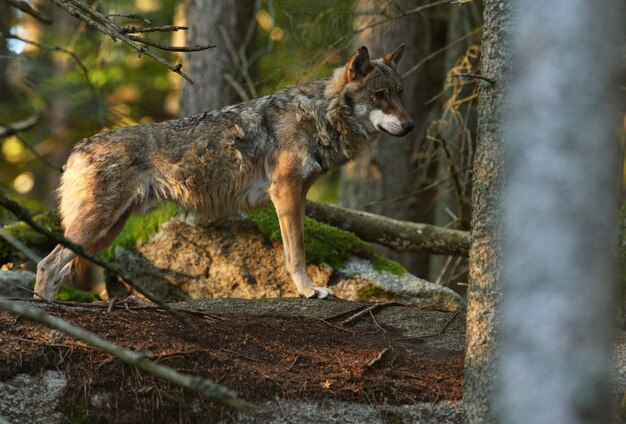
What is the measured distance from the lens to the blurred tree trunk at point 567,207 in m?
1.89

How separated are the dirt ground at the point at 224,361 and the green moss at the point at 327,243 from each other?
264cm

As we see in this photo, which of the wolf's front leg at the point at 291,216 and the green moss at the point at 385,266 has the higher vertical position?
the wolf's front leg at the point at 291,216

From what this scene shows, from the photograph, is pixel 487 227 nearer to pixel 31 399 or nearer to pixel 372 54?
pixel 31 399

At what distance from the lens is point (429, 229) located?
31.1 feet

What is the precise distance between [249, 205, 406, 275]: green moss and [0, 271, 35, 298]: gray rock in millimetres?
2539

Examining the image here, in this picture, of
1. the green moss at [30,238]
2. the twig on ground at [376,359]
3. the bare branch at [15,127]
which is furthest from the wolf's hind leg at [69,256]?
the bare branch at [15,127]

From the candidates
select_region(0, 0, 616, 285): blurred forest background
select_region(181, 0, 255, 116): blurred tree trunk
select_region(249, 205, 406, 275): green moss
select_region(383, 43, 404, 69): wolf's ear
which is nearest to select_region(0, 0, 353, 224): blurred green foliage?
select_region(0, 0, 616, 285): blurred forest background

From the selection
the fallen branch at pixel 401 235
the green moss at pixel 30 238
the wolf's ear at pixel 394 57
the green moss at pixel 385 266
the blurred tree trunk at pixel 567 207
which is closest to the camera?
the blurred tree trunk at pixel 567 207

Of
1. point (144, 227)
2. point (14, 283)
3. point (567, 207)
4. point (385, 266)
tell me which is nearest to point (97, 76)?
point (144, 227)

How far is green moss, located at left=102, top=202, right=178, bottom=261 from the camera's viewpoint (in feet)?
29.5

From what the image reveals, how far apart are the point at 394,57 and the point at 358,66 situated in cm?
73

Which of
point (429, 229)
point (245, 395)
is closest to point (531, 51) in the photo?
point (245, 395)

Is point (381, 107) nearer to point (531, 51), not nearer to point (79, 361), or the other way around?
point (79, 361)

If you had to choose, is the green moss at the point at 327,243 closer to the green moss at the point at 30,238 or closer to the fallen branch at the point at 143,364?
the green moss at the point at 30,238
